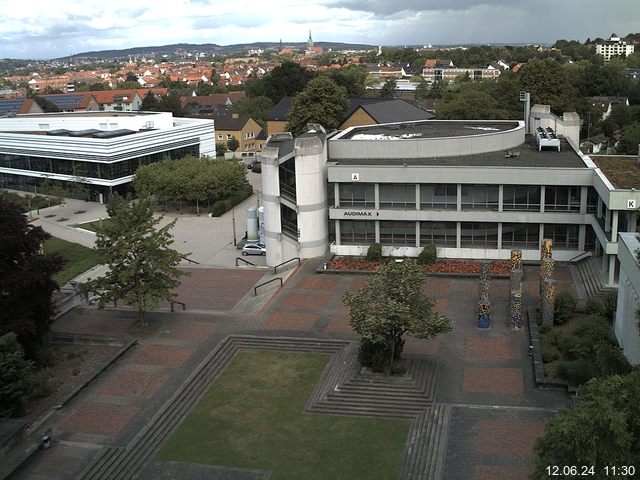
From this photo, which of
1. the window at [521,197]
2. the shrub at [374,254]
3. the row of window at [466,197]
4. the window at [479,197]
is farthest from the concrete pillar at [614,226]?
the shrub at [374,254]

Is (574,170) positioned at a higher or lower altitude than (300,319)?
higher

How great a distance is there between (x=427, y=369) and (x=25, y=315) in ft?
54.8

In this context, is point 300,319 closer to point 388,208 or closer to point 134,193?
point 388,208

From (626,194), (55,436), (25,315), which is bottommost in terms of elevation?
(55,436)

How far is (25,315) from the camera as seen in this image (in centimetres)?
2931

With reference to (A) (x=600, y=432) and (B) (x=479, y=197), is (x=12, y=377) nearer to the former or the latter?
(A) (x=600, y=432)

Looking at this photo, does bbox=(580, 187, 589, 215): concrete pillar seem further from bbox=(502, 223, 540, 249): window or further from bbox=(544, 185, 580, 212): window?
bbox=(502, 223, 540, 249): window

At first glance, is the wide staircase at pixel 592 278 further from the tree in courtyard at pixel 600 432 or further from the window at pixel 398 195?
the tree in courtyard at pixel 600 432

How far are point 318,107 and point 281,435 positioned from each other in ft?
195

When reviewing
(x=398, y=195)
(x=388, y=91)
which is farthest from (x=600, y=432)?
(x=388, y=91)

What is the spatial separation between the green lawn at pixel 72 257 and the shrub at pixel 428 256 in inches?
804

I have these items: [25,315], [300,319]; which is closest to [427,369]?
[300,319]

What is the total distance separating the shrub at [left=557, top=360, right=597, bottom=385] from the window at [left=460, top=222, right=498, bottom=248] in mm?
Result: 16296

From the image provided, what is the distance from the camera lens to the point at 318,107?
80.0 meters
